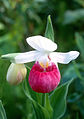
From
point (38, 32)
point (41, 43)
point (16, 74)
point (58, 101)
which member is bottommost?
point (58, 101)

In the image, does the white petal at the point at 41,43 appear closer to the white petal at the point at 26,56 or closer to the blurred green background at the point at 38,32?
the white petal at the point at 26,56

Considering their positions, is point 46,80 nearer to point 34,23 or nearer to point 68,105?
point 68,105

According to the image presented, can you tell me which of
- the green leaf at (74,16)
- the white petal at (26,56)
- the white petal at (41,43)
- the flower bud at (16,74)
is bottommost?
the flower bud at (16,74)

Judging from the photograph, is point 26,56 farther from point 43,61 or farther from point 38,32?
point 38,32

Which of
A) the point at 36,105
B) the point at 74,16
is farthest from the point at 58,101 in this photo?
the point at 74,16

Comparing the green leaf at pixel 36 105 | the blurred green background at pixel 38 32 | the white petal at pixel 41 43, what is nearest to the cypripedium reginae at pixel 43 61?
the white petal at pixel 41 43

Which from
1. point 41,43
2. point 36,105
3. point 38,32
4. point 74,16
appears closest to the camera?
point 41,43

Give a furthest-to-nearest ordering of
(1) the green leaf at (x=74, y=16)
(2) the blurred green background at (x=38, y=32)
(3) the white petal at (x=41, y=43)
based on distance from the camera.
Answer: (1) the green leaf at (x=74, y=16)
(2) the blurred green background at (x=38, y=32)
(3) the white petal at (x=41, y=43)

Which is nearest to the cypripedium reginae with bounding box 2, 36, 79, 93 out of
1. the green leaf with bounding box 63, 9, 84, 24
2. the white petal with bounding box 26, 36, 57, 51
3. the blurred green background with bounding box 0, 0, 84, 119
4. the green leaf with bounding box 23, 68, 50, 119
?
the white petal with bounding box 26, 36, 57, 51

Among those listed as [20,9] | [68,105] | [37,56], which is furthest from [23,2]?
[37,56]
